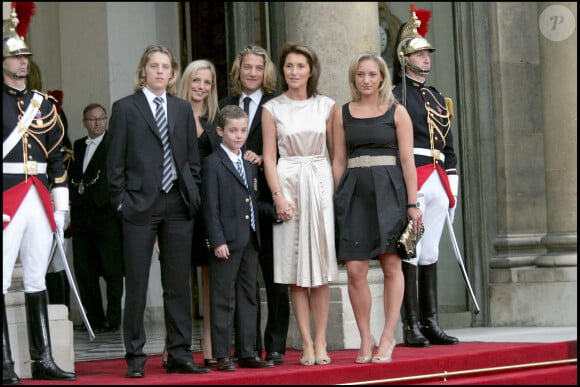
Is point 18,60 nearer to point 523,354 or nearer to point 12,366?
point 12,366

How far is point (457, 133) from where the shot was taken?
12477mm

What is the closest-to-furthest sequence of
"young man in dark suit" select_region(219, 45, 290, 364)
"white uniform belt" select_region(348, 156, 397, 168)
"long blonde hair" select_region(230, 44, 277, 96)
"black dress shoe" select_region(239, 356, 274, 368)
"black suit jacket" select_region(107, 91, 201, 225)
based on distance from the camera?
"black suit jacket" select_region(107, 91, 201, 225)
"black dress shoe" select_region(239, 356, 274, 368)
"white uniform belt" select_region(348, 156, 397, 168)
"young man in dark suit" select_region(219, 45, 290, 364)
"long blonde hair" select_region(230, 44, 277, 96)

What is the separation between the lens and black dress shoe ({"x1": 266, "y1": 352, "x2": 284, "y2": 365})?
851 cm

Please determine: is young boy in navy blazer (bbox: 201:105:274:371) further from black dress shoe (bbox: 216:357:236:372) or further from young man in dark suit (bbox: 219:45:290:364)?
young man in dark suit (bbox: 219:45:290:364)

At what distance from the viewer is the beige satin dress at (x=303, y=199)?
8.42 metres

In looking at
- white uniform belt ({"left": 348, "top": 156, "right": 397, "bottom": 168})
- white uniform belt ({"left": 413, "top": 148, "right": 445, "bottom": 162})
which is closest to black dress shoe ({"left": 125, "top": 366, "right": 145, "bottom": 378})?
white uniform belt ({"left": 348, "top": 156, "right": 397, "bottom": 168})

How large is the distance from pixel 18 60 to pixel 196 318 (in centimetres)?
590

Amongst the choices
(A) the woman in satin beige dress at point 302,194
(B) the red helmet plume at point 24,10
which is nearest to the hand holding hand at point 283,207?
(A) the woman in satin beige dress at point 302,194

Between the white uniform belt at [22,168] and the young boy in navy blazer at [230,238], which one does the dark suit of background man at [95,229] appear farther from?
the white uniform belt at [22,168]

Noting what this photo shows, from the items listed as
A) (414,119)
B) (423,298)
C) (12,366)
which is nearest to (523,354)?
(423,298)

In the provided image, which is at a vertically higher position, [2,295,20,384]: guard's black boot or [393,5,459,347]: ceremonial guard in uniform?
[393,5,459,347]: ceremonial guard in uniform

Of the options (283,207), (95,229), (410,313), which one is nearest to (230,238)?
(283,207)

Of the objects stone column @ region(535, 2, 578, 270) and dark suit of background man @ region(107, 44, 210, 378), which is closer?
dark suit of background man @ region(107, 44, 210, 378)

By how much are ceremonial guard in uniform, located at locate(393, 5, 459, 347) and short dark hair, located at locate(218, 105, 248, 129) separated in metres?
1.67
